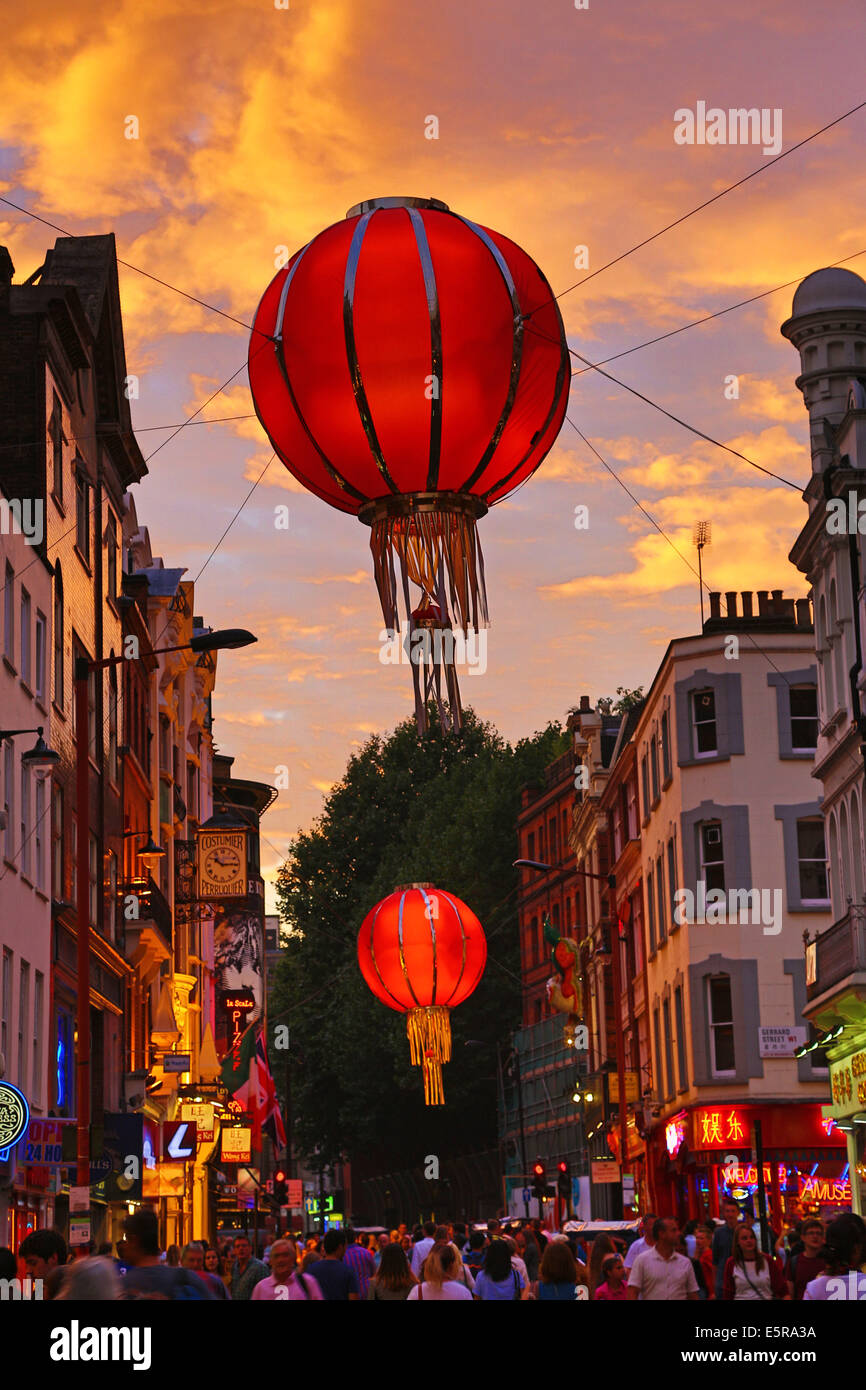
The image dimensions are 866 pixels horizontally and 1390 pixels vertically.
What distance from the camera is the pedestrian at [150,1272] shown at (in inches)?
349

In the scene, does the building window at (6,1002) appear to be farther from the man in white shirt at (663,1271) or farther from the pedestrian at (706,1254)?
the man in white shirt at (663,1271)

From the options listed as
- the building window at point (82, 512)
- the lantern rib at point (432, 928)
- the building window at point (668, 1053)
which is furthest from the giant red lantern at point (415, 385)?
the building window at point (668, 1053)

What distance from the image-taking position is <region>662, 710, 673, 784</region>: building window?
176 feet

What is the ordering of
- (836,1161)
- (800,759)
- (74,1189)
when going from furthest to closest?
(800,759), (836,1161), (74,1189)

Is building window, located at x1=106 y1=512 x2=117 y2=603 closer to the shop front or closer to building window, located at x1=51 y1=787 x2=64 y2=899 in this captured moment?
building window, located at x1=51 y1=787 x2=64 y2=899

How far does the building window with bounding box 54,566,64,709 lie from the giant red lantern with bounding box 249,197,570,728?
27148 millimetres

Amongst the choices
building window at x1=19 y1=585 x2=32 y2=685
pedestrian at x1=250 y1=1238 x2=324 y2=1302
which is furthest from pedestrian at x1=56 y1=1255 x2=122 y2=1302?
building window at x1=19 y1=585 x2=32 y2=685

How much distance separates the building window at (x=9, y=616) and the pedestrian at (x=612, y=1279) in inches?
692

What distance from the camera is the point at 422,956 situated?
23.9 meters

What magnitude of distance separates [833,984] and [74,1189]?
13.5 metres

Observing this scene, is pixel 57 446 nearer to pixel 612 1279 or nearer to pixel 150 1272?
pixel 612 1279

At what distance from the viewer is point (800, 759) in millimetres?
50531
